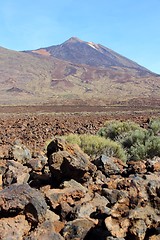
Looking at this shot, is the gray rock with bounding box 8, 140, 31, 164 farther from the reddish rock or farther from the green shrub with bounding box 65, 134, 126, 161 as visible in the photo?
the reddish rock

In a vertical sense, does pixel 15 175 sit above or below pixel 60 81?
below

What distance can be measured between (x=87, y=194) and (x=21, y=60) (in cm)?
12265

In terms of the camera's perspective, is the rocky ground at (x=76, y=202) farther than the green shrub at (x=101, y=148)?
No

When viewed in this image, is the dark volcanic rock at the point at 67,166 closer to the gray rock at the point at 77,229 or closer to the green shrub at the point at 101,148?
the gray rock at the point at 77,229

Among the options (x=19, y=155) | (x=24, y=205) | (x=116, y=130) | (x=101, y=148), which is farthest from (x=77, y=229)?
(x=116, y=130)

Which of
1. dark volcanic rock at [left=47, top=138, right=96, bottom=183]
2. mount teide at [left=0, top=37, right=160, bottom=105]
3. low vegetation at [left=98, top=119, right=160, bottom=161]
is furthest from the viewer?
mount teide at [left=0, top=37, right=160, bottom=105]

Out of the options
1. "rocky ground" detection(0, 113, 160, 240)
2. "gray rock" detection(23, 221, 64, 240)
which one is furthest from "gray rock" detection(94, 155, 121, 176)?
"gray rock" detection(23, 221, 64, 240)

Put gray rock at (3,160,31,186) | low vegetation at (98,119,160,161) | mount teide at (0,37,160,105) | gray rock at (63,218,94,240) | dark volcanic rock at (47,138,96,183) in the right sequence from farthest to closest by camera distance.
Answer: mount teide at (0,37,160,105) → low vegetation at (98,119,160,161) → gray rock at (3,160,31,186) → dark volcanic rock at (47,138,96,183) → gray rock at (63,218,94,240)

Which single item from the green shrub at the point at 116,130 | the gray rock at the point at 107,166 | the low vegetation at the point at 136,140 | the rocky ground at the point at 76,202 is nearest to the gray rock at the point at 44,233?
the rocky ground at the point at 76,202

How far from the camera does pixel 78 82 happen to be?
104m

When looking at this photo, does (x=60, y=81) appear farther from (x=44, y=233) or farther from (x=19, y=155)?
(x=44, y=233)

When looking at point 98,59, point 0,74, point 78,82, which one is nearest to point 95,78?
point 78,82

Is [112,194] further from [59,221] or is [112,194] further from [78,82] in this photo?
[78,82]

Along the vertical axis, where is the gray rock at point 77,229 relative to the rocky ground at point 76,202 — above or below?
below
